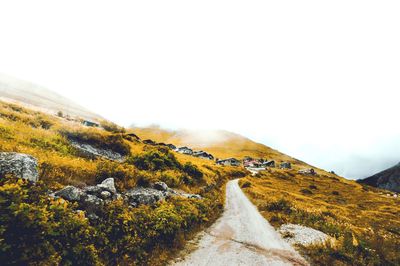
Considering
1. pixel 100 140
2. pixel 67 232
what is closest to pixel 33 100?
pixel 100 140

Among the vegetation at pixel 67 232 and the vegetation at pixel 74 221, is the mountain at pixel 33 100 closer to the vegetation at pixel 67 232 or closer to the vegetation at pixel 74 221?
the vegetation at pixel 74 221

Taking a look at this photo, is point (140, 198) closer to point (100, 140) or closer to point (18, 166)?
point (18, 166)

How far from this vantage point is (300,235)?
20.0m

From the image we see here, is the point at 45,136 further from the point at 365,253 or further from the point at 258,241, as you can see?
the point at 365,253

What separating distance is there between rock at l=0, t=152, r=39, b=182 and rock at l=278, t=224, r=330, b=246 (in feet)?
58.0

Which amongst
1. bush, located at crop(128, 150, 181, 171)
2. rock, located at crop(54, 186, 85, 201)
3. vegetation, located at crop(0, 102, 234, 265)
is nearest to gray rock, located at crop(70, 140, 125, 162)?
vegetation, located at crop(0, 102, 234, 265)

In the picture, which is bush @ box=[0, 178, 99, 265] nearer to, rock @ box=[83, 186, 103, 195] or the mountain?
rock @ box=[83, 186, 103, 195]

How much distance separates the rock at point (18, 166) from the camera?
822 centimetres

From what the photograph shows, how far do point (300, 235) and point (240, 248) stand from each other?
8.18m

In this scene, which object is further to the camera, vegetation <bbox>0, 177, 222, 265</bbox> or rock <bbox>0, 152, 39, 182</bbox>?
rock <bbox>0, 152, 39, 182</bbox>

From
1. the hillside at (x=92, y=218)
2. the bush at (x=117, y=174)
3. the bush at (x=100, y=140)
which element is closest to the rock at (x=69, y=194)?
the hillside at (x=92, y=218)

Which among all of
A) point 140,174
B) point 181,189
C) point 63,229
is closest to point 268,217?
point 181,189

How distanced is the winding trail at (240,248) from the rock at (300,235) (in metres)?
0.82

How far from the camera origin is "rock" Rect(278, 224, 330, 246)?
1780 cm
